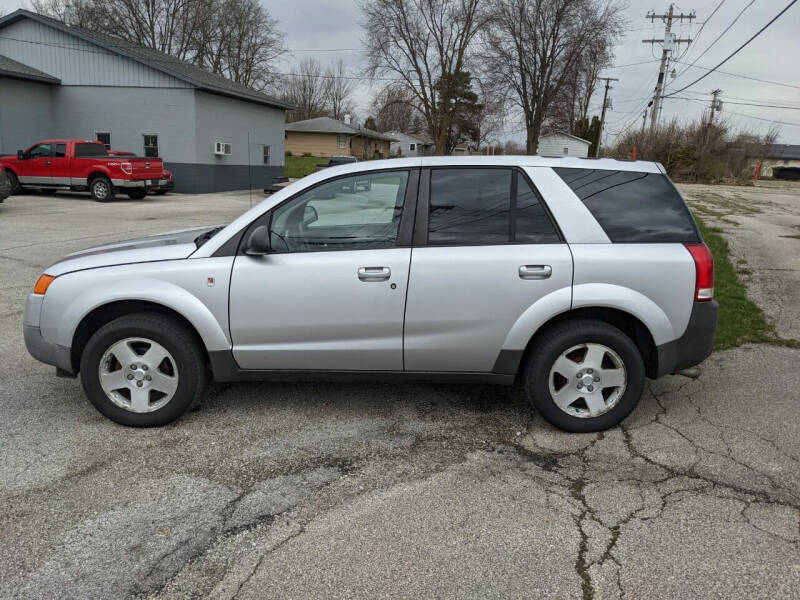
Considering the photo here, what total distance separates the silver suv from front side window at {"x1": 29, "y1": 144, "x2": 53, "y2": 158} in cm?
1956

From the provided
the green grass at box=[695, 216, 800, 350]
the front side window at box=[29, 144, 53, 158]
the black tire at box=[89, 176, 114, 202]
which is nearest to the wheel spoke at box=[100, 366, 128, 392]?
the green grass at box=[695, 216, 800, 350]

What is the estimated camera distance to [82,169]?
20562 millimetres

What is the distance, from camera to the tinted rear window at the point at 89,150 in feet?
67.6

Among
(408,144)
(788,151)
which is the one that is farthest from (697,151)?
(788,151)

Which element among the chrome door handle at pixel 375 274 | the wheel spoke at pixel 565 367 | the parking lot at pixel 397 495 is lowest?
the parking lot at pixel 397 495

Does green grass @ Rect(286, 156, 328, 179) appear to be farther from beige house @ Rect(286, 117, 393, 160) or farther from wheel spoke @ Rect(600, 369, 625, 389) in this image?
wheel spoke @ Rect(600, 369, 625, 389)

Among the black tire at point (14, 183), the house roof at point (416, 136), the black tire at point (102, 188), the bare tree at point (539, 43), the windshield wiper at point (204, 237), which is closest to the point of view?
the windshield wiper at point (204, 237)

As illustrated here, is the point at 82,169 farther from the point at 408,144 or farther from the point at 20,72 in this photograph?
the point at 408,144

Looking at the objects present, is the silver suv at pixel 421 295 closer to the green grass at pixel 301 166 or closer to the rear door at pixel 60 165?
the rear door at pixel 60 165

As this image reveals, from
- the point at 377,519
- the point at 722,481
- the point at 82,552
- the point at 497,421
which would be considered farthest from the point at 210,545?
the point at 722,481

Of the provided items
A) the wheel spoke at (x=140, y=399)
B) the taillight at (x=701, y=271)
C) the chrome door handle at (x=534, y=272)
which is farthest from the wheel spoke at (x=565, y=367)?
the wheel spoke at (x=140, y=399)

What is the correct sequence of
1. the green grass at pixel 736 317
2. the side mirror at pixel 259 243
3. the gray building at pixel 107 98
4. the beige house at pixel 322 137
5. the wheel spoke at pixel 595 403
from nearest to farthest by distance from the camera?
the side mirror at pixel 259 243 → the wheel spoke at pixel 595 403 → the green grass at pixel 736 317 → the gray building at pixel 107 98 → the beige house at pixel 322 137

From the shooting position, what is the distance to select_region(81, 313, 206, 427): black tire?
393 cm

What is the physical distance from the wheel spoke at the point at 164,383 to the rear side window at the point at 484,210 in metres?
1.84
